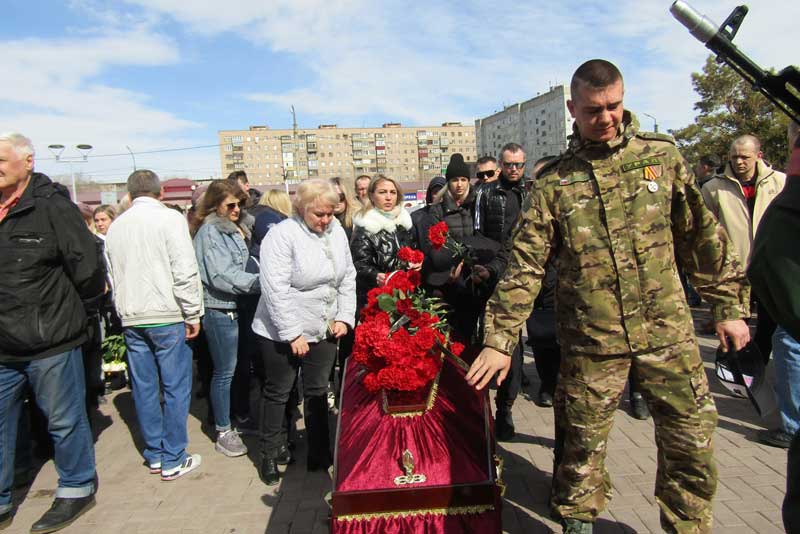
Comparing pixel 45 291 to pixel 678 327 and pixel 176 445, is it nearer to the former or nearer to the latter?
pixel 176 445

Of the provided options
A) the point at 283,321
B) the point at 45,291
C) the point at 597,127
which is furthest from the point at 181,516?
the point at 597,127

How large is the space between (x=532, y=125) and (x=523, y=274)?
94.2 m

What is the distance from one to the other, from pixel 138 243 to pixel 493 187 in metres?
2.77

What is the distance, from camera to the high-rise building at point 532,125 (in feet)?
267

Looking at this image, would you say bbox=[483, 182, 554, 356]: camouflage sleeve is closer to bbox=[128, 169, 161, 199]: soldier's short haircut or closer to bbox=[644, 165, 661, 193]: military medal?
bbox=[644, 165, 661, 193]: military medal

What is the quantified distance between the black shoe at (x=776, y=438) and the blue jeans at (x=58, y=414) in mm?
4606

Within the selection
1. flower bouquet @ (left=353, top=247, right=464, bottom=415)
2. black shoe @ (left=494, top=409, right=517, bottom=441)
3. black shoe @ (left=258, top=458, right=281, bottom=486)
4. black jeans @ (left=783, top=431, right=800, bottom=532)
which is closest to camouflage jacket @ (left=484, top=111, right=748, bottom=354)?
flower bouquet @ (left=353, top=247, right=464, bottom=415)

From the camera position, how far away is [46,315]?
3.37 m

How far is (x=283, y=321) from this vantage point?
3.68 meters

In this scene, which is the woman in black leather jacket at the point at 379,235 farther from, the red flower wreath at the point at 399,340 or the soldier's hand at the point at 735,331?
the soldier's hand at the point at 735,331

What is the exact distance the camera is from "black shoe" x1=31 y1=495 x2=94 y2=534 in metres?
3.38

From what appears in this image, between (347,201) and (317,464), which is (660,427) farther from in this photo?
(347,201)

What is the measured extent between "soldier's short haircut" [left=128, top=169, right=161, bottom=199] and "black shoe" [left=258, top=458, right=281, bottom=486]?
2086mm

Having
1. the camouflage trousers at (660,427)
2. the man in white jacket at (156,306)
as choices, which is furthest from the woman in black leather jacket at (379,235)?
the camouflage trousers at (660,427)
